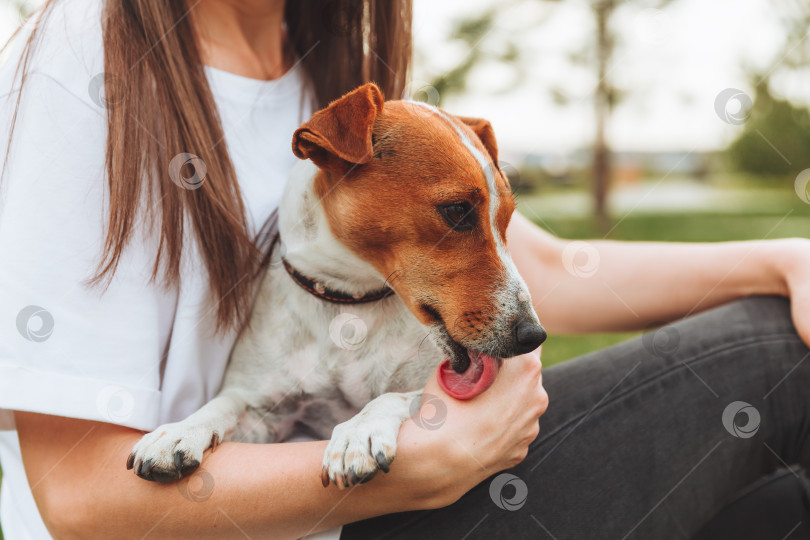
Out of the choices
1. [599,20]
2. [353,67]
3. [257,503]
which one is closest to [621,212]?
[599,20]

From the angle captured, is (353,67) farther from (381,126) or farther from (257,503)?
(257,503)

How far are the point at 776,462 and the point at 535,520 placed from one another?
80cm

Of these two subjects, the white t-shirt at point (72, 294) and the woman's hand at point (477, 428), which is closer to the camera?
the white t-shirt at point (72, 294)

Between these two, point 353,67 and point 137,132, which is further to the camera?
point 353,67

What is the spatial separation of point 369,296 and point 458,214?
1.13ft

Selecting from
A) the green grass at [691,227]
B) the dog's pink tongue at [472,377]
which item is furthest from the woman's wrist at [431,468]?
the green grass at [691,227]

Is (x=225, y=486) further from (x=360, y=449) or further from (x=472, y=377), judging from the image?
(x=472, y=377)

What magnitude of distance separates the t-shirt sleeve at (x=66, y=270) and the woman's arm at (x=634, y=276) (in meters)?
1.23

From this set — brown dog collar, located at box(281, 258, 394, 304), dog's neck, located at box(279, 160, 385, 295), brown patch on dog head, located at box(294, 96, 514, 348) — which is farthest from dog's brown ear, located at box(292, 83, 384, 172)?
brown dog collar, located at box(281, 258, 394, 304)

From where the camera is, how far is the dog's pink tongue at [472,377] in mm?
1605

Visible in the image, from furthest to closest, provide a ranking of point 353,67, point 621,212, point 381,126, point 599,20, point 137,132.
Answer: point 621,212 < point 599,20 < point 353,67 < point 381,126 < point 137,132

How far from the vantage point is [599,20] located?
37.2 feet

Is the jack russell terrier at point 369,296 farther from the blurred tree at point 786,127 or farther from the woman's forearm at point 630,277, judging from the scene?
the blurred tree at point 786,127

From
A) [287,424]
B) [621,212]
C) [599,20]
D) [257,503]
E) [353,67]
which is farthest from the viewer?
[621,212]
